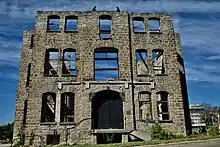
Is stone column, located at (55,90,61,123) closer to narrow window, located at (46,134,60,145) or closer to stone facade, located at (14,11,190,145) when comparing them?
stone facade, located at (14,11,190,145)

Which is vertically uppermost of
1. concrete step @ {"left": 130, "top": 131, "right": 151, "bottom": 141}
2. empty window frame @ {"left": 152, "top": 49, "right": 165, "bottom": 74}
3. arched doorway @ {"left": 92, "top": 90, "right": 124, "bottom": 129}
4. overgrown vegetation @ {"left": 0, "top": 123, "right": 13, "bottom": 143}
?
empty window frame @ {"left": 152, "top": 49, "right": 165, "bottom": 74}

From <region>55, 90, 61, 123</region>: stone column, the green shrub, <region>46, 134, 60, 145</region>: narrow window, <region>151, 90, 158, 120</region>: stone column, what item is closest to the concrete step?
the green shrub

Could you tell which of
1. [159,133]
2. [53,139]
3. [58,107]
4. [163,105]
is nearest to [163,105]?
[163,105]

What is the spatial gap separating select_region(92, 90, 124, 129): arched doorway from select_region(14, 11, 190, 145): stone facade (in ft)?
6.18

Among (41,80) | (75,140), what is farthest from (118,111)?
(41,80)

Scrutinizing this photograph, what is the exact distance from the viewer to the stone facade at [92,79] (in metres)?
19.2

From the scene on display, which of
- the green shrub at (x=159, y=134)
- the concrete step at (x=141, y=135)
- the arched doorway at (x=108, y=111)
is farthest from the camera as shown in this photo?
the arched doorway at (x=108, y=111)

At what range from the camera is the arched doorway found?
21812 mm

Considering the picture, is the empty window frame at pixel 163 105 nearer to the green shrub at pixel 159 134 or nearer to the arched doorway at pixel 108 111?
the green shrub at pixel 159 134

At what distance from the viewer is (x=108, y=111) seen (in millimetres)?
22141

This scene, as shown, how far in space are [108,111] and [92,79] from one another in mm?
3407

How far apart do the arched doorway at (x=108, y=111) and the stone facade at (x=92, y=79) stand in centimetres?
188

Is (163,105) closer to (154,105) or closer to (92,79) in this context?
(154,105)

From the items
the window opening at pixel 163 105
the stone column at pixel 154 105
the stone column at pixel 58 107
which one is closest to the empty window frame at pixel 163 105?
the window opening at pixel 163 105
